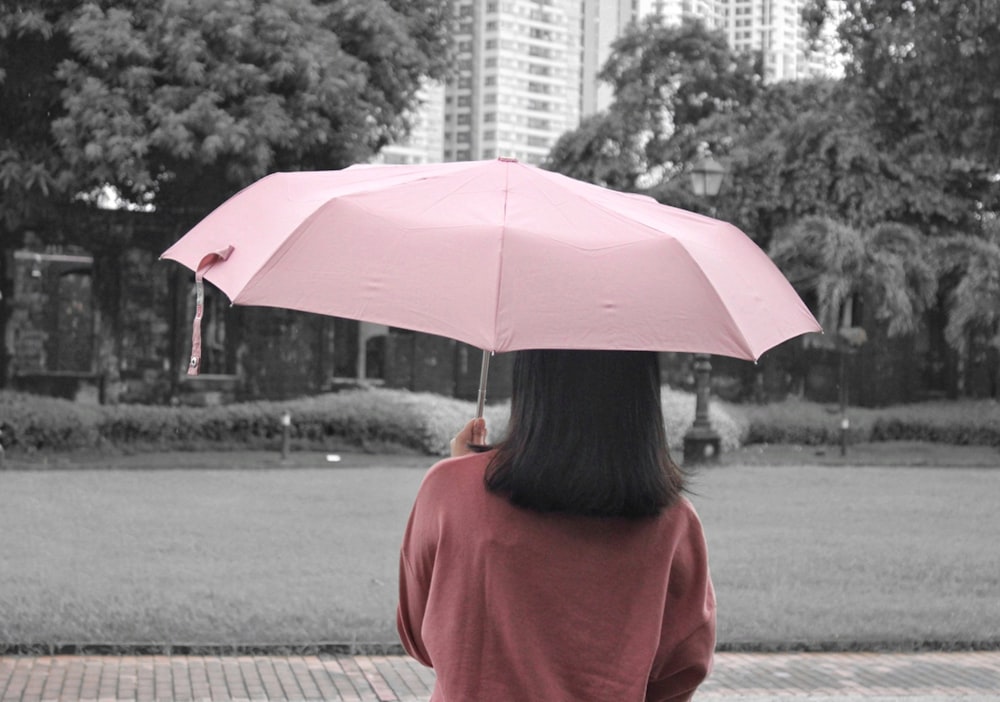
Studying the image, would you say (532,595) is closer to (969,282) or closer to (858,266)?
(858,266)

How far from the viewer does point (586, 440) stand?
88.0 inches

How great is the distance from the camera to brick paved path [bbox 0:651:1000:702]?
20.1 ft

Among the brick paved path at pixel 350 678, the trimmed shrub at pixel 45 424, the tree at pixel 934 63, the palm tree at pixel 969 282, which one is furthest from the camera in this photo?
the palm tree at pixel 969 282

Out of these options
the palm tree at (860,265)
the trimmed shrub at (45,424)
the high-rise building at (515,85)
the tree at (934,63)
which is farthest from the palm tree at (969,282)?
the high-rise building at (515,85)

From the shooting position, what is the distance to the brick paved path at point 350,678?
20.1ft

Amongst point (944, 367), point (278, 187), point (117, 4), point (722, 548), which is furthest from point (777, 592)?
point (944, 367)

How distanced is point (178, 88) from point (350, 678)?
15269 mm

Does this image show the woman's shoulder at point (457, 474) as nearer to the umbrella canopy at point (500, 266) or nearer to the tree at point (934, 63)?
the umbrella canopy at point (500, 266)

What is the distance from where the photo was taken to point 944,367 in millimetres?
33812

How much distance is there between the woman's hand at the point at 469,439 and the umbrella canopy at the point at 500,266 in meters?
0.20

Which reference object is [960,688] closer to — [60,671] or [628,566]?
[60,671]

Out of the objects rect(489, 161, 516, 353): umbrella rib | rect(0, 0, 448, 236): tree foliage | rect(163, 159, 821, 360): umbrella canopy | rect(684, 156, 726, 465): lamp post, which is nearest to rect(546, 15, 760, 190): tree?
rect(0, 0, 448, 236): tree foliage

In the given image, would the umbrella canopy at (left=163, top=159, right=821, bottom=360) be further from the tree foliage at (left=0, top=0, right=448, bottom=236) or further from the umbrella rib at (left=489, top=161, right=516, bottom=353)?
the tree foliage at (left=0, top=0, right=448, bottom=236)

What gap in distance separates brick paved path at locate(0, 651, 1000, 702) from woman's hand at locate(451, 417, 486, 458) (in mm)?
3849
